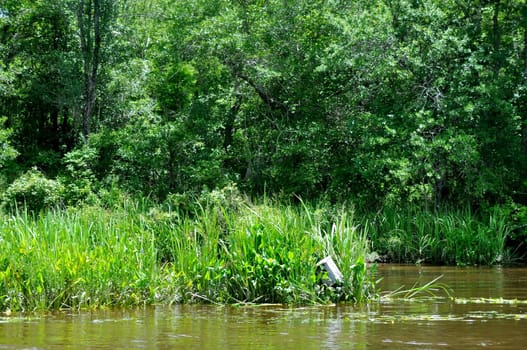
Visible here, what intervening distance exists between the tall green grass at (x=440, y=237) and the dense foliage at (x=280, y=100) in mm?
693

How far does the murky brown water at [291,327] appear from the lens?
22.6 feet

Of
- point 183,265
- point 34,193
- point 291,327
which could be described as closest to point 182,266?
point 183,265

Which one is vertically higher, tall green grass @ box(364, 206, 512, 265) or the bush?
→ the bush

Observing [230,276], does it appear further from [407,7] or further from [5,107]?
[5,107]

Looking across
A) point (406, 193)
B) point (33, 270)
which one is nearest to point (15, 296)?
point (33, 270)

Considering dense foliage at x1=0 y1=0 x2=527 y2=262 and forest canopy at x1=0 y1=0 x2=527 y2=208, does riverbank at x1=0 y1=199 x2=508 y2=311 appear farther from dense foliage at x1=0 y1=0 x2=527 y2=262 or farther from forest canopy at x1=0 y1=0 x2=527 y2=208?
forest canopy at x1=0 y1=0 x2=527 y2=208

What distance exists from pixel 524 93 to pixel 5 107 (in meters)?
18.6

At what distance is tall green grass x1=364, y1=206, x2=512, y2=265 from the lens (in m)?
17.5

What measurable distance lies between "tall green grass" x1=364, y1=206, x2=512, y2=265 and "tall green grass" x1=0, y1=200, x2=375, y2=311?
813 cm

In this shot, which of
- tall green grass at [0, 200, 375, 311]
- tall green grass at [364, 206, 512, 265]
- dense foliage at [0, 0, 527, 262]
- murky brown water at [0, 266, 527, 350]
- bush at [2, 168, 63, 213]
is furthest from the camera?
bush at [2, 168, 63, 213]

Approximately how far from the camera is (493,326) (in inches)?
309

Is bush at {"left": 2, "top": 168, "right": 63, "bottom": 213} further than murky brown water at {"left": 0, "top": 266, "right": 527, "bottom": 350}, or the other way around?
bush at {"left": 2, "top": 168, "right": 63, "bottom": 213}

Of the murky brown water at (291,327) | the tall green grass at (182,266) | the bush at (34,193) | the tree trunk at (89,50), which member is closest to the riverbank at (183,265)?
the tall green grass at (182,266)

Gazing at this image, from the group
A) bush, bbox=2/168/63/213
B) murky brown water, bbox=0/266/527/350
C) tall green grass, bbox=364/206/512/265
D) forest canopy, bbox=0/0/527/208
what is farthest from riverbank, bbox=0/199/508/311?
bush, bbox=2/168/63/213
